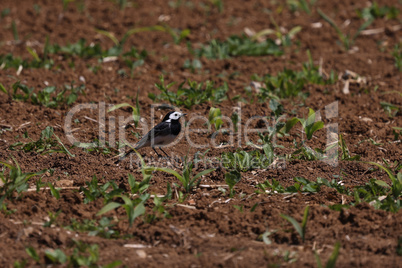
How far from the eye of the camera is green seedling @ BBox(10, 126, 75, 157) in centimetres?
525

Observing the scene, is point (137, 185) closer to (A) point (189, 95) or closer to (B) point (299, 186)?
(B) point (299, 186)

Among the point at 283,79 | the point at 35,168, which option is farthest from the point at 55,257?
the point at 283,79

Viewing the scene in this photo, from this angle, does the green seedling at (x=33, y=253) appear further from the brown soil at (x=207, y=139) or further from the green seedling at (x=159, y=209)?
the green seedling at (x=159, y=209)

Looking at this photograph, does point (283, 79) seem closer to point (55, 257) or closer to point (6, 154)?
point (6, 154)

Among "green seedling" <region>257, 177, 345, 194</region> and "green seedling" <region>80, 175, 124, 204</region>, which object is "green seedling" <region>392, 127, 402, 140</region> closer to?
"green seedling" <region>257, 177, 345, 194</region>

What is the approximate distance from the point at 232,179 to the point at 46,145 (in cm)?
202

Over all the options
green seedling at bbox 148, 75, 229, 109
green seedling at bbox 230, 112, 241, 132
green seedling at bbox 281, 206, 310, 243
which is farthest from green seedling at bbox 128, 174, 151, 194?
green seedling at bbox 148, 75, 229, 109

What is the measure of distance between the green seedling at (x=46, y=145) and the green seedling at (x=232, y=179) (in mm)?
1638

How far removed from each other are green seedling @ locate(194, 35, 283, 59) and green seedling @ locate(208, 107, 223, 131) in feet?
6.90

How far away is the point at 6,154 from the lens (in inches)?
203

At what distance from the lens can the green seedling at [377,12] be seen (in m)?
9.18

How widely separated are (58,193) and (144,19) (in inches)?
217

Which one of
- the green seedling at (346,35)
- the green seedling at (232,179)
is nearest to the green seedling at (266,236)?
the green seedling at (232,179)

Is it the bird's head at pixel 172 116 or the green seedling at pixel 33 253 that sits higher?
the green seedling at pixel 33 253
